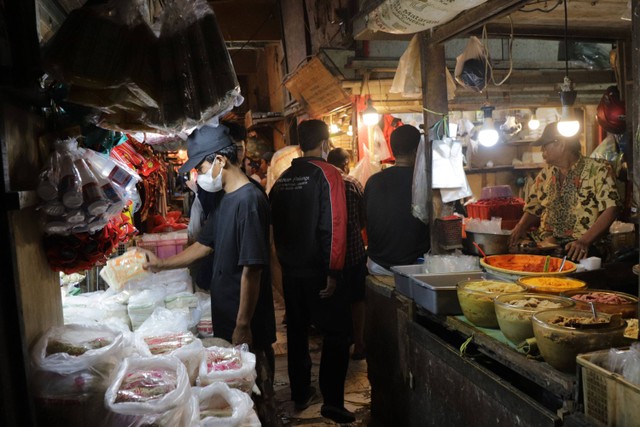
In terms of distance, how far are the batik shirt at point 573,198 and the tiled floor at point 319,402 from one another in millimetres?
3084

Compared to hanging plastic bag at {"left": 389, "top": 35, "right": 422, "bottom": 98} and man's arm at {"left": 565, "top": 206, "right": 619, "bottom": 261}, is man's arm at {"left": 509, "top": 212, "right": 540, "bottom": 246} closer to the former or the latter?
man's arm at {"left": 565, "top": 206, "right": 619, "bottom": 261}

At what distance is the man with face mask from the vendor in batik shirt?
329cm

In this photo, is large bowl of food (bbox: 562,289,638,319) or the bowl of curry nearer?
large bowl of food (bbox: 562,289,638,319)

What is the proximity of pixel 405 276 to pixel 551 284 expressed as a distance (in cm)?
124

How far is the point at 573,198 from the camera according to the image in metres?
6.14

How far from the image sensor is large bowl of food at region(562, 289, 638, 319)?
305 cm

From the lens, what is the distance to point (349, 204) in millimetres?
6699

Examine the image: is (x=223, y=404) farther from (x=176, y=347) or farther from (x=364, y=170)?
(x=364, y=170)

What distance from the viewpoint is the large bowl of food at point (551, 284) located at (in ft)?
11.5

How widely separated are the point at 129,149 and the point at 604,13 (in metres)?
5.92

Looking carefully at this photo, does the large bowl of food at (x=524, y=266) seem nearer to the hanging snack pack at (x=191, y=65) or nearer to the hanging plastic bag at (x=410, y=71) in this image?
the hanging plastic bag at (x=410, y=71)

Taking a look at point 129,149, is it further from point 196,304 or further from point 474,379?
point 474,379

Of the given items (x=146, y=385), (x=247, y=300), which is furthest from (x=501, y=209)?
(x=146, y=385)

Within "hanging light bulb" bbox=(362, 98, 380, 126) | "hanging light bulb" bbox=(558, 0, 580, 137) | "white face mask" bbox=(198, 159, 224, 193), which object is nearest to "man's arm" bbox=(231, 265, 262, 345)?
"white face mask" bbox=(198, 159, 224, 193)
